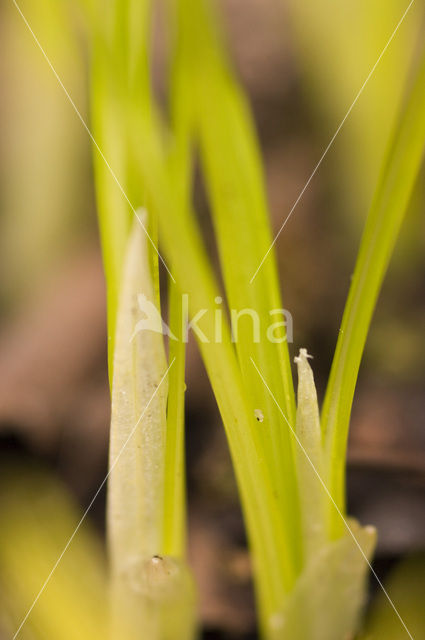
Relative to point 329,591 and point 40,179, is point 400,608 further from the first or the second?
point 40,179

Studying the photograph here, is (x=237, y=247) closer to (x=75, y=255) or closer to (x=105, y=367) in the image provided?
(x=105, y=367)

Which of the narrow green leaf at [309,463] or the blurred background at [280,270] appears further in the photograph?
the blurred background at [280,270]

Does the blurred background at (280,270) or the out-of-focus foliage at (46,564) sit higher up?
the blurred background at (280,270)

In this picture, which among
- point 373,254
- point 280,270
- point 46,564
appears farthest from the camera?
point 280,270

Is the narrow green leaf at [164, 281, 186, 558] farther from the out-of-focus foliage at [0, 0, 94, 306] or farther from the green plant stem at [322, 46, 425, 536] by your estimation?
the out-of-focus foliage at [0, 0, 94, 306]

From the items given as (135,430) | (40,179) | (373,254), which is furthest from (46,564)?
(40,179)

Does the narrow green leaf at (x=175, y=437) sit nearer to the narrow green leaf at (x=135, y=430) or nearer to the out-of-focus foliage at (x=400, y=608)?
the narrow green leaf at (x=135, y=430)

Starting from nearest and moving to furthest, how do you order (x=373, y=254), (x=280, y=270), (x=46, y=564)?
(x=373, y=254)
(x=46, y=564)
(x=280, y=270)

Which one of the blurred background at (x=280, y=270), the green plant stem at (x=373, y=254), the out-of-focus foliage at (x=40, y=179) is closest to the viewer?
the green plant stem at (x=373, y=254)

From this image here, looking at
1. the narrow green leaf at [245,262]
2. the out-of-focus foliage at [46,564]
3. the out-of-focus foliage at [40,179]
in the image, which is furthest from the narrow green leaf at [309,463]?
the out-of-focus foliage at [40,179]
